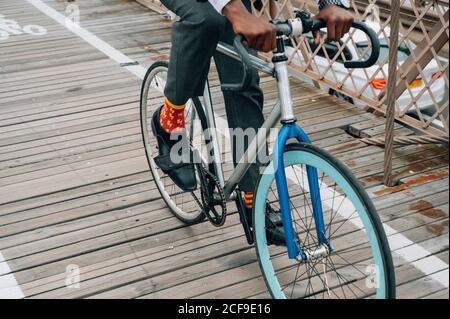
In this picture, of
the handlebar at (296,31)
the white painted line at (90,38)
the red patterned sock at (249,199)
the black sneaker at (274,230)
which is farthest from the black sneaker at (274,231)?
the white painted line at (90,38)

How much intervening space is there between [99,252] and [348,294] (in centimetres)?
100

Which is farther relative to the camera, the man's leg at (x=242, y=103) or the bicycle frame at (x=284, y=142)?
the man's leg at (x=242, y=103)

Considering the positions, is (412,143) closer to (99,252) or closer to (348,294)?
(348,294)

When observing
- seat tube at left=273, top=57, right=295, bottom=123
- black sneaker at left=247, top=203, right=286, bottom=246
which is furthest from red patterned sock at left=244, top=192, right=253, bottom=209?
seat tube at left=273, top=57, right=295, bottom=123

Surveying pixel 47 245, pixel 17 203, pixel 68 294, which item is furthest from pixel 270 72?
pixel 17 203

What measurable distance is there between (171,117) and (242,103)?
31 cm

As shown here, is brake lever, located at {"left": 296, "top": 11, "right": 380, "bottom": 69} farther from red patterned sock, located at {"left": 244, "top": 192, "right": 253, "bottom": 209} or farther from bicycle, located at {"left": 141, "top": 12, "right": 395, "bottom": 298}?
red patterned sock, located at {"left": 244, "top": 192, "right": 253, "bottom": 209}

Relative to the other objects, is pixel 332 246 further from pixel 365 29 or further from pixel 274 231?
pixel 365 29

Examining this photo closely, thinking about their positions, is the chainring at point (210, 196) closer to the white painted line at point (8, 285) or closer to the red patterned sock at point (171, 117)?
the red patterned sock at point (171, 117)

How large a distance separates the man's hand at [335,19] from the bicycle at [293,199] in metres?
0.03

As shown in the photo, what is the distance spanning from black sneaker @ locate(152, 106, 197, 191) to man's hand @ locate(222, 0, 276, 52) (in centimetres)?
87

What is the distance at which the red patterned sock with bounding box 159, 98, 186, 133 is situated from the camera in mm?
2520

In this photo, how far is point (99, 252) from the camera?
2707 mm

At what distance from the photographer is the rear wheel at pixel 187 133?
102 inches
